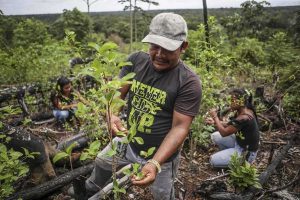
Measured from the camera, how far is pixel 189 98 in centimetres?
263

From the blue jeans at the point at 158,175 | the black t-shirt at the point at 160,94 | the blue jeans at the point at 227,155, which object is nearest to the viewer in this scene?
the black t-shirt at the point at 160,94

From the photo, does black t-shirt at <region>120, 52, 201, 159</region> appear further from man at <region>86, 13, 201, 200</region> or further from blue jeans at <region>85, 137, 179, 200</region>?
blue jeans at <region>85, 137, 179, 200</region>

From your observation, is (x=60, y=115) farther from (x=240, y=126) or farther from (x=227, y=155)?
(x=240, y=126)

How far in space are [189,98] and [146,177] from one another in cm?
93

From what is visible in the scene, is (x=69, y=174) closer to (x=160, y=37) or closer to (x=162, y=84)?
(x=162, y=84)

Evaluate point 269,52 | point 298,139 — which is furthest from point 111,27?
point 298,139

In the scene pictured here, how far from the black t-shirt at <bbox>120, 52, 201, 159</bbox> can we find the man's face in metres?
0.11

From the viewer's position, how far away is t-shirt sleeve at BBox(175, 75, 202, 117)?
2605 mm

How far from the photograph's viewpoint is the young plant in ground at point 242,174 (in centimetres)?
357

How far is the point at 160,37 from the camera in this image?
2451 mm

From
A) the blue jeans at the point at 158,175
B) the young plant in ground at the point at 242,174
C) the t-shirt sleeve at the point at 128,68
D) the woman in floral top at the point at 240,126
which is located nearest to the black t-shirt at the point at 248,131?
the woman in floral top at the point at 240,126

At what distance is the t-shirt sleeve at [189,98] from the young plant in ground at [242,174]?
147 cm

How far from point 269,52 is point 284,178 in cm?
1112

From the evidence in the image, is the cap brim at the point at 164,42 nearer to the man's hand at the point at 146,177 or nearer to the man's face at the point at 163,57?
the man's face at the point at 163,57
